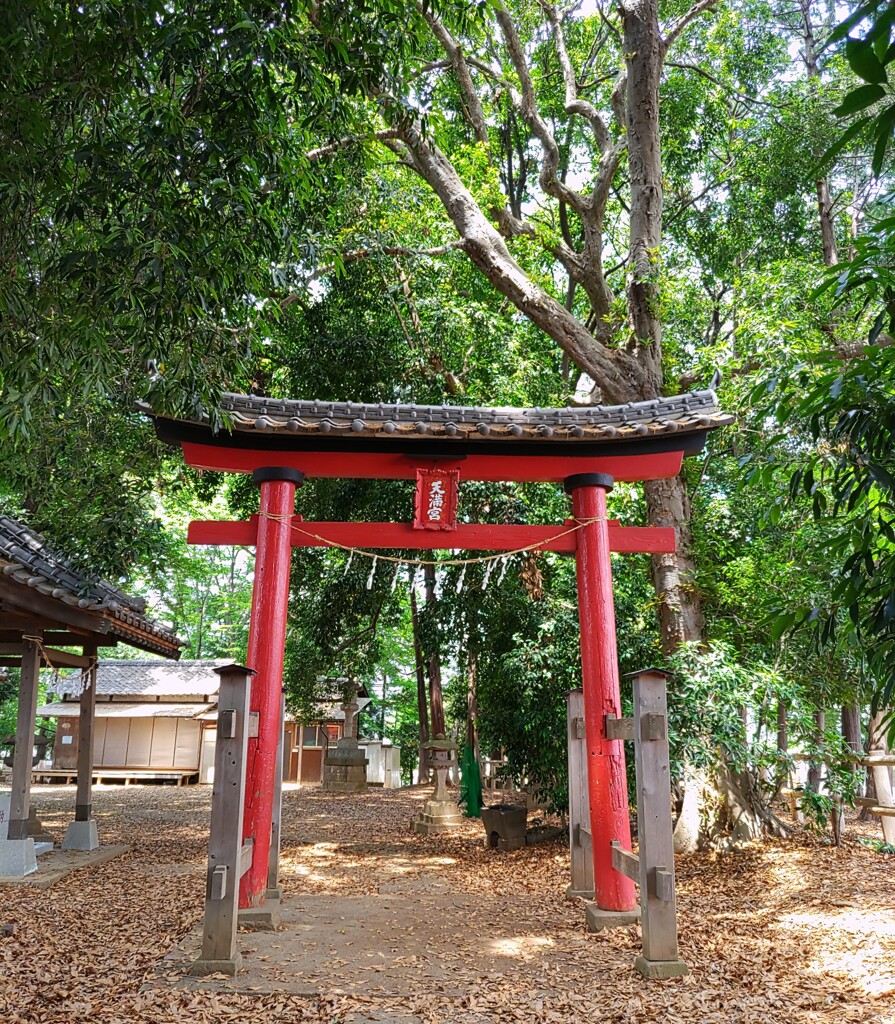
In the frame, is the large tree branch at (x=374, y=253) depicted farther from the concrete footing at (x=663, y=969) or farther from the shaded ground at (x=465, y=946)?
the concrete footing at (x=663, y=969)

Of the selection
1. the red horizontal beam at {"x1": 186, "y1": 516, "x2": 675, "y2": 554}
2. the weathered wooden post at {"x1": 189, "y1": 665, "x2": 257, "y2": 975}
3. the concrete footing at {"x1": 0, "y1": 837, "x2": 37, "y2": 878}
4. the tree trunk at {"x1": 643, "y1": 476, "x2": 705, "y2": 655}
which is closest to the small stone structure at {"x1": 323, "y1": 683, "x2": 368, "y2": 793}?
the concrete footing at {"x1": 0, "y1": 837, "x2": 37, "y2": 878}

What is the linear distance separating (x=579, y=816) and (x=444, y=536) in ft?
8.75

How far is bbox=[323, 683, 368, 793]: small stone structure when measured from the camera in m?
18.9

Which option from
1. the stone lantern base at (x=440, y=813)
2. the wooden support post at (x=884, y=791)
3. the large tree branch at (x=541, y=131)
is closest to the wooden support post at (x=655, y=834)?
the wooden support post at (x=884, y=791)

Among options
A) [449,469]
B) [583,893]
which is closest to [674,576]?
[449,469]

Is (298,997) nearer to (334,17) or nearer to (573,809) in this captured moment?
(573,809)

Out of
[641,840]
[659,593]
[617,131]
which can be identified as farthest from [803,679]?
[617,131]

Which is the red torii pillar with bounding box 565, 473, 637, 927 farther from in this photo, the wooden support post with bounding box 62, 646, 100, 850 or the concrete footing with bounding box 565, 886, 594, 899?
the wooden support post with bounding box 62, 646, 100, 850

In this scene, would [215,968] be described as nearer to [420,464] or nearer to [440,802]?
[420,464]

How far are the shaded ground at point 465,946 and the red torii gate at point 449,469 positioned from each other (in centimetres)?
124

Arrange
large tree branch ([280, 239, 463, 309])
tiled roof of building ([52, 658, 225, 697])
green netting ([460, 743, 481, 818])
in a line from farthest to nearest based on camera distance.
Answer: tiled roof of building ([52, 658, 225, 697]), green netting ([460, 743, 481, 818]), large tree branch ([280, 239, 463, 309])

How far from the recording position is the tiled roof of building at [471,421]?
659 cm

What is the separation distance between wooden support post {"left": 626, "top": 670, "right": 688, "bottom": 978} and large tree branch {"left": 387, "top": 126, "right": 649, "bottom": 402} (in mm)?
5706

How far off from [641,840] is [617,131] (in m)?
13.4
